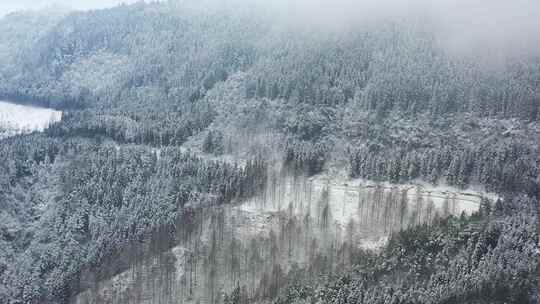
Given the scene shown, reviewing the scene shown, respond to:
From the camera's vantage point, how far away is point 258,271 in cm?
18662

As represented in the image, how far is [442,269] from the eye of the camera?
165625 millimetres

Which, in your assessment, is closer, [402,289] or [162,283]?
[402,289]

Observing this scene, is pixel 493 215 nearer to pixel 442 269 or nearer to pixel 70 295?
pixel 442 269

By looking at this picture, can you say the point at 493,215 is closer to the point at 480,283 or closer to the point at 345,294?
the point at 480,283

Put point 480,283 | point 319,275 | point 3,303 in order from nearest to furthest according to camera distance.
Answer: point 480,283 < point 319,275 < point 3,303

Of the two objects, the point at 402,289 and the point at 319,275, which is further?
the point at 319,275

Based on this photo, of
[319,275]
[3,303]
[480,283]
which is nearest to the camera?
[480,283]

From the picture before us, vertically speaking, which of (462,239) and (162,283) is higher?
(462,239)

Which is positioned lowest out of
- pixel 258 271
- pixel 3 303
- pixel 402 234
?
pixel 3 303

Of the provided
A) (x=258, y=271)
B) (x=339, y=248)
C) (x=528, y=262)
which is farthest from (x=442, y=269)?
(x=258, y=271)

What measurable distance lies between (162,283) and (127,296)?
10.8 metres

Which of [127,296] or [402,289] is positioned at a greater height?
[402,289]

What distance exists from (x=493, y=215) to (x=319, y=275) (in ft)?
206

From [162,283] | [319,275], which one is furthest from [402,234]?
[162,283]
